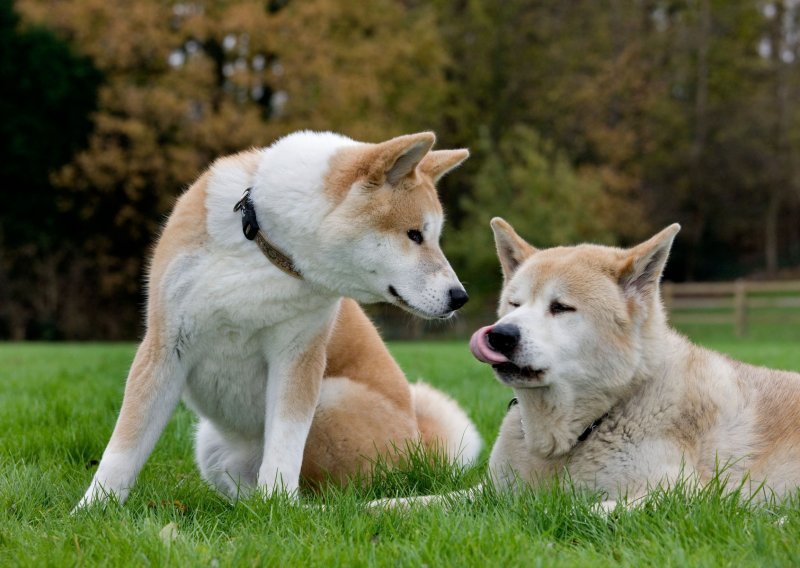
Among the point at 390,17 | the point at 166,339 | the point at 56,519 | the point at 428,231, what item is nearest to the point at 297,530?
the point at 56,519

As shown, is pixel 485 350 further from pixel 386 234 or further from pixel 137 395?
pixel 137 395

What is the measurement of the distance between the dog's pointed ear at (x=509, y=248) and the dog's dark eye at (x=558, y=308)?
42 centimetres

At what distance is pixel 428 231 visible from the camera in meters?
3.99

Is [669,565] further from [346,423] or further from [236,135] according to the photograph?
[236,135]

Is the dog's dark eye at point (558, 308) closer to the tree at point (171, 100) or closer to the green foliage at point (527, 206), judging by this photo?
the tree at point (171, 100)

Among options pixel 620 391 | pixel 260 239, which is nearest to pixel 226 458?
pixel 260 239

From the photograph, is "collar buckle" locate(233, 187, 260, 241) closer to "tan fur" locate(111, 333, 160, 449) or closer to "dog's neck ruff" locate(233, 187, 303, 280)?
"dog's neck ruff" locate(233, 187, 303, 280)

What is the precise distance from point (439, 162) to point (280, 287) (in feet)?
3.58

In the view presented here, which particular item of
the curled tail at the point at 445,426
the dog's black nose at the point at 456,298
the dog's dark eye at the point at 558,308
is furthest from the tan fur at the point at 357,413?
the dog's dark eye at the point at 558,308

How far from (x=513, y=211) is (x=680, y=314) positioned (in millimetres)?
5576

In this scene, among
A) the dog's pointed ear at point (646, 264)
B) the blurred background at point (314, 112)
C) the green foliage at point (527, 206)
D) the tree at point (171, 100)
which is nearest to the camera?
the dog's pointed ear at point (646, 264)

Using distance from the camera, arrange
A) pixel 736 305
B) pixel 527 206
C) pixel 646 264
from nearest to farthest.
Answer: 1. pixel 646 264
2. pixel 736 305
3. pixel 527 206

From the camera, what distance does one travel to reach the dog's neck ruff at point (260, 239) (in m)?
3.80

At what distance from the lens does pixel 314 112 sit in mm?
21469
